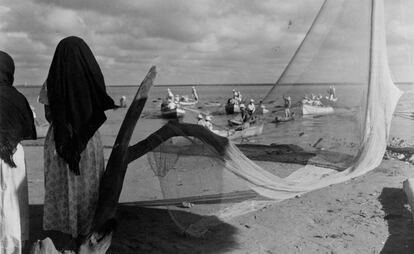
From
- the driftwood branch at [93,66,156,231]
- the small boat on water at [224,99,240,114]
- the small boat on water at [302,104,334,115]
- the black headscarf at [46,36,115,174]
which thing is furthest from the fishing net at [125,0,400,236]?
the small boat on water at [224,99,240,114]

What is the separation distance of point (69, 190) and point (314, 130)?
4721 mm

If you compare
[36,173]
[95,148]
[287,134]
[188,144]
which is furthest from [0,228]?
[287,134]

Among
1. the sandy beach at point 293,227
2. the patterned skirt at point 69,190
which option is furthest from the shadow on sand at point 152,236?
the patterned skirt at point 69,190

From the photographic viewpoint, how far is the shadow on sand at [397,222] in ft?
12.5

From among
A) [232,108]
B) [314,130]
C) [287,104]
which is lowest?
[232,108]

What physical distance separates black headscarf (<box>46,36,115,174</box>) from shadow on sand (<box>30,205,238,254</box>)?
77 centimetres

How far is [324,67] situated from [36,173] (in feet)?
16.8

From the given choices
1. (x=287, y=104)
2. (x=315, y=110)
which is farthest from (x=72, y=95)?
(x=315, y=110)

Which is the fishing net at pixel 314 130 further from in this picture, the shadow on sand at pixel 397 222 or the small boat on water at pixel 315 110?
the shadow on sand at pixel 397 222

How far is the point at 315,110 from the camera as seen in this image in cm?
623

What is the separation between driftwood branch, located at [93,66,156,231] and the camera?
3256 millimetres

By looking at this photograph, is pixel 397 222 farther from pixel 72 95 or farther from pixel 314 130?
pixel 72 95

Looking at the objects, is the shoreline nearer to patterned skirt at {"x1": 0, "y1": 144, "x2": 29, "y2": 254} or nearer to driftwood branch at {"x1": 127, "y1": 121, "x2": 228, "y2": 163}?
patterned skirt at {"x1": 0, "y1": 144, "x2": 29, "y2": 254}

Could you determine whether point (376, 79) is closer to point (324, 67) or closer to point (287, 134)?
point (324, 67)
